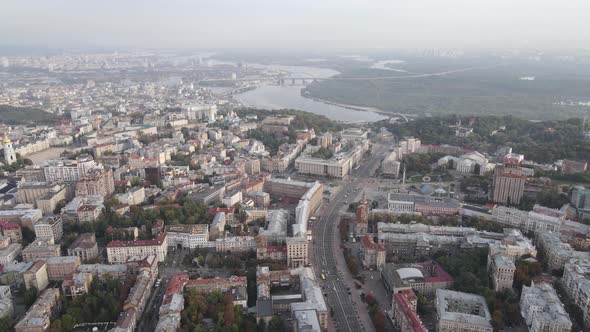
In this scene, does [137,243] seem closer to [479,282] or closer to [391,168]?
[479,282]

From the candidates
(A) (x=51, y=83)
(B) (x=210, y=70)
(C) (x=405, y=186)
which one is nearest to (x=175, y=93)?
(A) (x=51, y=83)

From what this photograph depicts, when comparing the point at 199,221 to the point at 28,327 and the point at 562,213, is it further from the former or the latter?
the point at 562,213

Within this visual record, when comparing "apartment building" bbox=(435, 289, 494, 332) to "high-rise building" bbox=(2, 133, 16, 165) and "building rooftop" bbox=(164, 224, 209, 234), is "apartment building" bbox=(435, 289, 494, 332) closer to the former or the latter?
"building rooftop" bbox=(164, 224, 209, 234)

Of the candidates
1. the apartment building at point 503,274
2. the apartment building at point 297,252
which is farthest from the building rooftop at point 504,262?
the apartment building at point 297,252

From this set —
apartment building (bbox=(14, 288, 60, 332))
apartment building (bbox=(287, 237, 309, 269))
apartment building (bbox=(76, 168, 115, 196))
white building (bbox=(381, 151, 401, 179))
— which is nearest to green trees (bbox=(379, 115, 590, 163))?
white building (bbox=(381, 151, 401, 179))

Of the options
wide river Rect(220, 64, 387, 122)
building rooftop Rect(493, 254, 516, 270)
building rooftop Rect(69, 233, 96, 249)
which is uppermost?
building rooftop Rect(493, 254, 516, 270)

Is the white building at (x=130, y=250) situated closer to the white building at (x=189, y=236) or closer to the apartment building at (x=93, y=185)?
the white building at (x=189, y=236)
